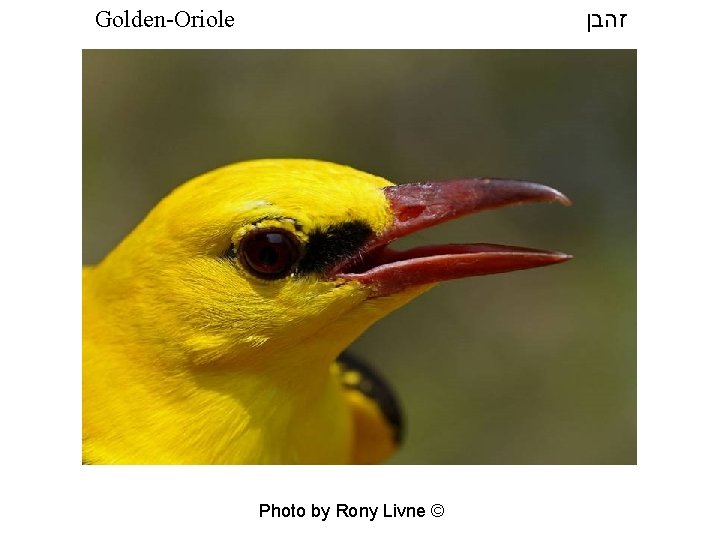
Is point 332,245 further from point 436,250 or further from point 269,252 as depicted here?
point 436,250

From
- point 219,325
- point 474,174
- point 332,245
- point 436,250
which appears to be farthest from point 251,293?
point 474,174

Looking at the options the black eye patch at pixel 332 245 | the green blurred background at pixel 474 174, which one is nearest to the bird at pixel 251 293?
the black eye patch at pixel 332 245

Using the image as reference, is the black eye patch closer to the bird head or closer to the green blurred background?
the bird head

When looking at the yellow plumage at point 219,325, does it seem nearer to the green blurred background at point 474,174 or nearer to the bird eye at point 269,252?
the bird eye at point 269,252

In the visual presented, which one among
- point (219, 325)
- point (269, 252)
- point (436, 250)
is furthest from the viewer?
point (436, 250)

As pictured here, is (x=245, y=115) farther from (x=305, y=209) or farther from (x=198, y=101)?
(x=305, y=209)

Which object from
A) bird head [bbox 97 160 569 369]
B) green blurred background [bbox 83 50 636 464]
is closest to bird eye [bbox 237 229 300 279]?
bird head [bbox 97 160 569 369]

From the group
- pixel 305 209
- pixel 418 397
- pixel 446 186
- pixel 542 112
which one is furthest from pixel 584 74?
pixel 305 209
